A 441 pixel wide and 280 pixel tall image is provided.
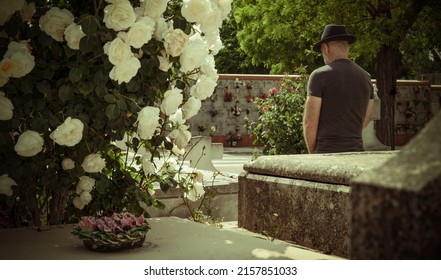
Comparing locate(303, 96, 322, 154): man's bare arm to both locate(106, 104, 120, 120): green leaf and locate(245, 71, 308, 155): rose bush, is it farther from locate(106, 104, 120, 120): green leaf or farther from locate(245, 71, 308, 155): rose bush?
locate(245, 71, 308, 155): rose bush

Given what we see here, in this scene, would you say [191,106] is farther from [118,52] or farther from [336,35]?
[336,35]

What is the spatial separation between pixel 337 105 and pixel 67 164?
6.52ft

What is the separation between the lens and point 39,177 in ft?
12.1

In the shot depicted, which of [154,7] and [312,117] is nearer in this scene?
[154,7]

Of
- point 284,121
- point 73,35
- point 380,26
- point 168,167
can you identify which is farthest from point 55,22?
point 380,26

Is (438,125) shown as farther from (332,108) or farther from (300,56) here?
(300,56)

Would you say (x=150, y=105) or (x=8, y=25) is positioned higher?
(x=8, y=25)

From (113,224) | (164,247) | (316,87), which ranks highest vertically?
(316,87)

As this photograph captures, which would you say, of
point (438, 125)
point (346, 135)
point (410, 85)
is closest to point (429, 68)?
point (410, 85)

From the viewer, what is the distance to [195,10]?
11.7 ft

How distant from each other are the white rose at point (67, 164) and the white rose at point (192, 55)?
0.75 m

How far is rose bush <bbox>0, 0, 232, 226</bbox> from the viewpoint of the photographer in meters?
3.35
